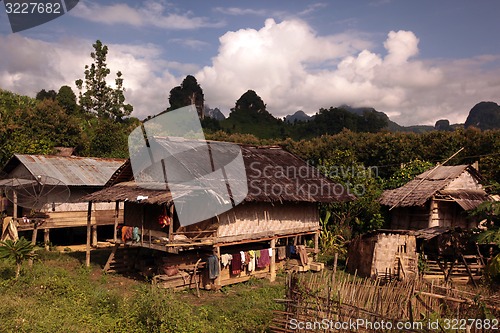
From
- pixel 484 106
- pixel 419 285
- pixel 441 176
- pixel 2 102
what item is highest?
pixel 484 106

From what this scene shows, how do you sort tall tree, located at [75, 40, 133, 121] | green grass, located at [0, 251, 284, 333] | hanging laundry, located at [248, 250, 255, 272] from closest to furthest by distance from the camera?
green grass, located at [0, 251, 284, 333] → hanging laundry, located at [248, 250, 255, 272] → tall tree, located at [75, 40, 133, 121]

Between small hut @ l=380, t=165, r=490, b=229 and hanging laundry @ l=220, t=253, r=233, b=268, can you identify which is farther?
small hut @ l=380, t=165, r=490, b=229

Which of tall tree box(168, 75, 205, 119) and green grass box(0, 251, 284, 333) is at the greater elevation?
tall tree box(168, 75, 205, 119)

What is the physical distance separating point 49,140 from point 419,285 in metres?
28.7

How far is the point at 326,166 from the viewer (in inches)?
916

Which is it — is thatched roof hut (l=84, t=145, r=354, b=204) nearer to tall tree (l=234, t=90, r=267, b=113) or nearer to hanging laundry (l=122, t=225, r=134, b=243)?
hanging laundry (l=122, t=225, r=134, b=243)

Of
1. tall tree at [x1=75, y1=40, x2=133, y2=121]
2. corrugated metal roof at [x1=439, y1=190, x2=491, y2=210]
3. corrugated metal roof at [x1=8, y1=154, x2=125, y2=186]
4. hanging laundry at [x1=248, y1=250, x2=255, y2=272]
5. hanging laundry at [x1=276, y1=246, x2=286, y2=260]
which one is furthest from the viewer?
tall tree at [x1=75, y1=40, x2=133, y2=121]

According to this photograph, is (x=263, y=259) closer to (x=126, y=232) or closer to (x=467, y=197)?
(x=126, y=232)

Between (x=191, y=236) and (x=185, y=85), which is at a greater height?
(x=185, y=85)

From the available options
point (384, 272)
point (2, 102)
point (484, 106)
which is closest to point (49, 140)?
point (2, 102)

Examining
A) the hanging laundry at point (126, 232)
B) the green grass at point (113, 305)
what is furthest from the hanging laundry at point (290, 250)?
the hanging laundry at point (126, 232)

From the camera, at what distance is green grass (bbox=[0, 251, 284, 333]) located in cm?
998

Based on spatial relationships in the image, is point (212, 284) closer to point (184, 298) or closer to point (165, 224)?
point (184, 298)

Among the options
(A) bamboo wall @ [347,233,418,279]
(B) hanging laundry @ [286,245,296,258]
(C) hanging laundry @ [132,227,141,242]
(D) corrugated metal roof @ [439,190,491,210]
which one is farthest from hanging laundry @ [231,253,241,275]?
(D) corrugated metal roof @ [439,190,491,210]
